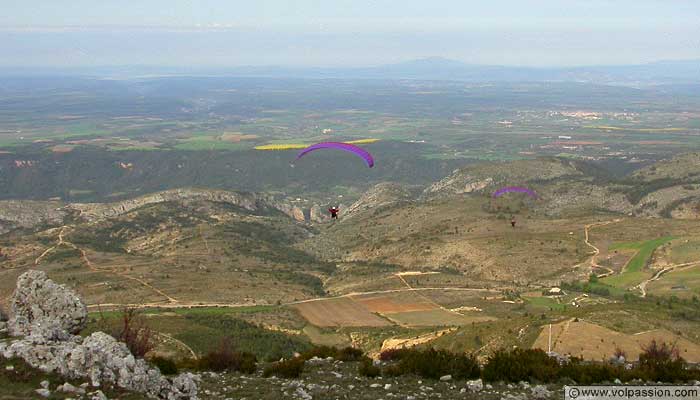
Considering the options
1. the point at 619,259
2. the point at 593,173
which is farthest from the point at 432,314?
the point at 593,173

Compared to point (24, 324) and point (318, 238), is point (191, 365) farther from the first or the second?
point (318, 238)

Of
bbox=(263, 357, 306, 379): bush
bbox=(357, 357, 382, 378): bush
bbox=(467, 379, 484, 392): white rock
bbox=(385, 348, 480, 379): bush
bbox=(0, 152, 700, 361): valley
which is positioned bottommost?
bbox=(0, 152, 700, 361): valley

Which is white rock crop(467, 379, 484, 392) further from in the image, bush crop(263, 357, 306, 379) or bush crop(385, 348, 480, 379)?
bush crop(263, 357, 306, 379)

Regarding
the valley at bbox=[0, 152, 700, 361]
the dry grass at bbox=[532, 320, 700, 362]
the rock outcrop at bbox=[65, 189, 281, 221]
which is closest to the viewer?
the dry grass at bbox=[532, 320, 700, 362]

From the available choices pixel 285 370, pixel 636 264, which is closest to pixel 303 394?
pixel 285 370

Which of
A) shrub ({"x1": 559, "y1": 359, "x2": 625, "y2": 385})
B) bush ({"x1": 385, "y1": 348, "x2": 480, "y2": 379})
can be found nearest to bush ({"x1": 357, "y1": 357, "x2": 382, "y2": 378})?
bush ({"x1": 385, "y1": 348, "x2": 480, "y2": 379})

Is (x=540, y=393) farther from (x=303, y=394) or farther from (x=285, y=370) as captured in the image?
(x=285, y=370)
